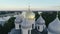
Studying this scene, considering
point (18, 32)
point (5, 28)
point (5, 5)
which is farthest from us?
point (5, 28)

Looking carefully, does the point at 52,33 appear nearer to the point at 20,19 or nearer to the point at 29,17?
the point at 29,17

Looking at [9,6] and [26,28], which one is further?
[9,6]

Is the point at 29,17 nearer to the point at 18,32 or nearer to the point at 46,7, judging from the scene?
the point at 18,32

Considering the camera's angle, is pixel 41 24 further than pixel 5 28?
No

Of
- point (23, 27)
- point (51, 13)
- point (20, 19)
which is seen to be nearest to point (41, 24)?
point (20, 19)

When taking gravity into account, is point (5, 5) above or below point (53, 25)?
above

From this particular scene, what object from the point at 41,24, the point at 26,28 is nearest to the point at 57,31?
the point at 26,28

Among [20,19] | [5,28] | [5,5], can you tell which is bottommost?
[5,28]

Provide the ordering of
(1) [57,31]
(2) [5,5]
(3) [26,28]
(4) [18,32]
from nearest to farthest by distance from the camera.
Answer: (1) [57,31], (3) [26,28], (4) [18,32], (2) [5,5]

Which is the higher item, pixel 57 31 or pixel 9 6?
pixel 9 6
